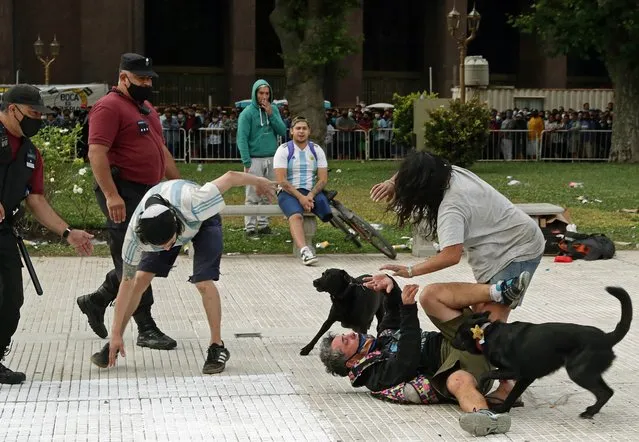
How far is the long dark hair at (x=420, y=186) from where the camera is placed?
6234 millimetres

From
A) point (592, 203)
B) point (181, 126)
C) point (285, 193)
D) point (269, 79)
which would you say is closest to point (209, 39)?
point (269, 79)

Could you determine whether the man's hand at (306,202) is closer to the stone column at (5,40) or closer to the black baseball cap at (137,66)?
the black baseball cap at (137,66)

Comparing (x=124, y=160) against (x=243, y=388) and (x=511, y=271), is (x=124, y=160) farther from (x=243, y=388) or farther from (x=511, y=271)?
(x=511, y=271)

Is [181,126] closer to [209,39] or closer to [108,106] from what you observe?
[209,39]

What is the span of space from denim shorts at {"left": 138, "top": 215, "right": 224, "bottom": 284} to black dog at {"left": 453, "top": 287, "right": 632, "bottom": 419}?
1873 millimetres

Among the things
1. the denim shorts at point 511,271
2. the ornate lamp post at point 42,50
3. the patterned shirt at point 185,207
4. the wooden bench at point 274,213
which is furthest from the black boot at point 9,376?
the ornate lamp post at point 42,50

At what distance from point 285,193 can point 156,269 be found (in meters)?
→ 5.07

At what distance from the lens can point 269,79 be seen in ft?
146

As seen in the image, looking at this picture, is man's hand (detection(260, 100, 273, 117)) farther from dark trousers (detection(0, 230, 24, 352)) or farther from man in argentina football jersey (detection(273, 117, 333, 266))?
dark trousers (detection(0, 230, 24, 352))

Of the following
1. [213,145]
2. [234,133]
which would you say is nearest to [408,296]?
[213,145]

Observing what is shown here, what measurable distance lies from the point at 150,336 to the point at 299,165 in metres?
4.57

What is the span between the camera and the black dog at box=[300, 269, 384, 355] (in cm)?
753

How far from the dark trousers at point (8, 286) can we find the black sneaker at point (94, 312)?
1151 mm

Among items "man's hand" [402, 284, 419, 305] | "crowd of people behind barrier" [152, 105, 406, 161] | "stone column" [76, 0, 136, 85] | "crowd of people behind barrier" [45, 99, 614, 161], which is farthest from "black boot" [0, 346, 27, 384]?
"stone column" [76, 0, 136, 85]
